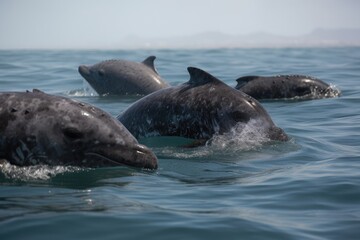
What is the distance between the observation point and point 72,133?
10.3 meters

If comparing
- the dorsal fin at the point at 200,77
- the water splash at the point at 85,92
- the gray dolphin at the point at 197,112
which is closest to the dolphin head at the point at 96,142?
the gray dolphin at the point at 197,112

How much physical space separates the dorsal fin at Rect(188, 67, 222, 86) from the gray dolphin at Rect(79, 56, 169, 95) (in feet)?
24.9

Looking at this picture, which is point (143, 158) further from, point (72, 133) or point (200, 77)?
point (200, 77)

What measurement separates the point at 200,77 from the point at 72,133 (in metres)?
4.24

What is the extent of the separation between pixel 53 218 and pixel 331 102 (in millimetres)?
13825

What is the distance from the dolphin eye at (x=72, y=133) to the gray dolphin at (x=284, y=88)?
36.8 feet

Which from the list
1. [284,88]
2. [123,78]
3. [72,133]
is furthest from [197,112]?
[123,78]

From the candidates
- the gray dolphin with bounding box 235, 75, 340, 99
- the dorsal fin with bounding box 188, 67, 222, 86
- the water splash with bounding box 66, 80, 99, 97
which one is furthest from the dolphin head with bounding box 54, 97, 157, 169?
the water splash with bounding box 66, 80, 99, 97

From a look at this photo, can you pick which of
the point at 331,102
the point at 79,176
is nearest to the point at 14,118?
the point at 79,176

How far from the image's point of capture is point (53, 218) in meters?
8.02

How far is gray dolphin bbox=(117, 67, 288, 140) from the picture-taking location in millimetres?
13250

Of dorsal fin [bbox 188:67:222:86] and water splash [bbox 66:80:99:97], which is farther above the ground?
dorsal fin [bbox 188:67:222:86]

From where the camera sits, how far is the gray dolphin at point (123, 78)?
71.5 ft

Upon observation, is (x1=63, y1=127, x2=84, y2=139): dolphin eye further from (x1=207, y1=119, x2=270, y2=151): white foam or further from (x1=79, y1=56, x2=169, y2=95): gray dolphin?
(x1=79, y1=56, x2=169, y2=95): gray dolphin
